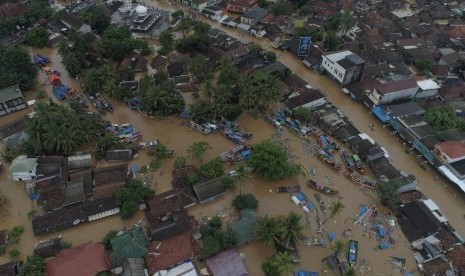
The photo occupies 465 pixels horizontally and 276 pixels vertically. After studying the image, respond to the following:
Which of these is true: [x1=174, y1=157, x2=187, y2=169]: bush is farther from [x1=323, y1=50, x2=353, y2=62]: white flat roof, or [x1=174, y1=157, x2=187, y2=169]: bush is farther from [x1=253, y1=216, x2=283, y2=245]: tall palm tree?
[x1=323, y1=50, x2=353, y2=62]: white flat roof

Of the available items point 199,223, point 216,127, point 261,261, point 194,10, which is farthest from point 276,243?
point 194,10

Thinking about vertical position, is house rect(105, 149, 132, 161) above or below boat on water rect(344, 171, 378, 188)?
above

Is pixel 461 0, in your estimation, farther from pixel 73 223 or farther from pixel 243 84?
pixel 73 223

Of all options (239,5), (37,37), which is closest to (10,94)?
(37,37)

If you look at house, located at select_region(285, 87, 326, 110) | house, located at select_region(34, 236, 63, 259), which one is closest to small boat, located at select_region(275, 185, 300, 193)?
house, located at select_region(285, 87, 326, 110)

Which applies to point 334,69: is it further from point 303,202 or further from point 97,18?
point 97,18

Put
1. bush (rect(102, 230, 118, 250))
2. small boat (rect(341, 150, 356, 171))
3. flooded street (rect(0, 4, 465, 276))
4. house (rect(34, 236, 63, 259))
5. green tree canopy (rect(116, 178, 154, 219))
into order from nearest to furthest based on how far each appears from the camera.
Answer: house (rect(34, 236, 63, 259)), bush (rect(102, 230, 118, 250)), flooded street (rect(0, 4, 465, 276)), green tree canopy (rect(116, 178, 154, 219)), small boat (rect(341, 150, 356, 171))

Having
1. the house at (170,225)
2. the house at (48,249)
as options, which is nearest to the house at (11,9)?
the house at (48,249)
